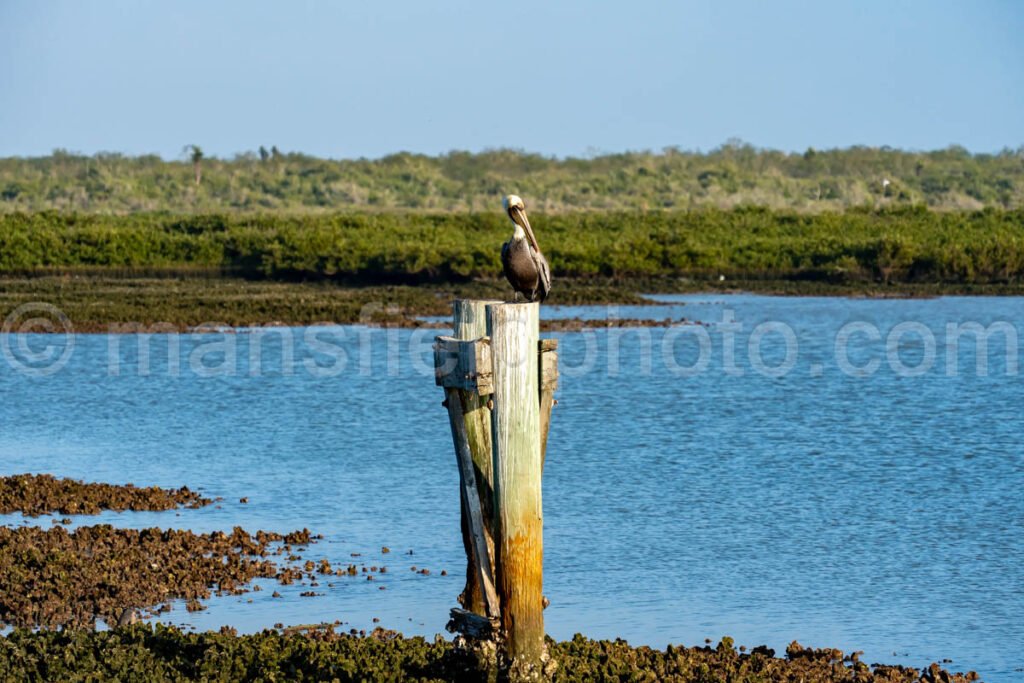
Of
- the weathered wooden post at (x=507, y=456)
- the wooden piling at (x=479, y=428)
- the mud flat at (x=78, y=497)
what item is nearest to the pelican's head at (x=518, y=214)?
the wooden piling at (x=479, y=428)

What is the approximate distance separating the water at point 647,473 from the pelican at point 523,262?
145 inches

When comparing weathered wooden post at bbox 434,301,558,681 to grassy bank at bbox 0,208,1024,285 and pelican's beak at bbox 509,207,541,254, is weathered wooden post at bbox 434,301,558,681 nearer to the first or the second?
pelican's beak at bbox 509,207,541,254

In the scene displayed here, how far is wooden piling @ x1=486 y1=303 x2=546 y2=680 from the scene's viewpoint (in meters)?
9.35

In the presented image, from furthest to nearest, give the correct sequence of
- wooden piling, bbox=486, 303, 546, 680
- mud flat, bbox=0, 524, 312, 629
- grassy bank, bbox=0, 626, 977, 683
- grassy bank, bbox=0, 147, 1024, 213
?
grassy bank, bbox=0, 147, 1024, 213 < mud flat, bbox=0, 524, 312, 629 < grassy bank, bbox=0, 626, 977, 683 < wooden piling, bbox=486, 303, 546, 680

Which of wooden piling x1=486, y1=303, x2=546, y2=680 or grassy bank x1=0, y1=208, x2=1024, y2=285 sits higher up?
grassy bank x1=0, y1=208, x2=1024, y2=285

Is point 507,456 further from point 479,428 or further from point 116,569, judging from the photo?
point 116,569

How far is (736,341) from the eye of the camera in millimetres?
40188

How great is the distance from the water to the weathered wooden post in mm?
3075

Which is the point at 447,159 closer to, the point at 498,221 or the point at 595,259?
the point at 498,221

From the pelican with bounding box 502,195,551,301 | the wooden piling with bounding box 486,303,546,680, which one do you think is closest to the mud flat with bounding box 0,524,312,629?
the wooden piling with bounding box 486,303,546,680

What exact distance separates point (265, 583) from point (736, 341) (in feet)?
90.5

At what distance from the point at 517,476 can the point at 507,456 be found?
0.43ft

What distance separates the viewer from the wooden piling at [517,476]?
935 cm

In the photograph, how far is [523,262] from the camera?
9867mm
